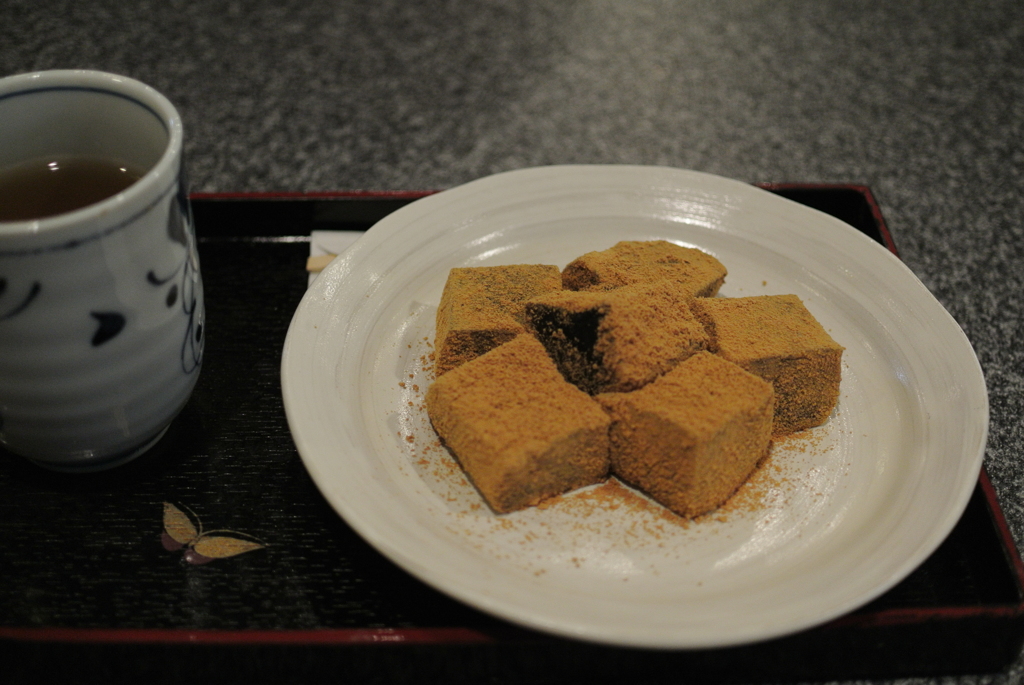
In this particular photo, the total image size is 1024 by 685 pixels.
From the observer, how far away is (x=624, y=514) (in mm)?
981

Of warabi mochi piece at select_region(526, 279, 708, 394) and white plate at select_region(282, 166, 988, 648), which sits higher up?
warabi mochi piece at select_region(526, 279, 708, 394)

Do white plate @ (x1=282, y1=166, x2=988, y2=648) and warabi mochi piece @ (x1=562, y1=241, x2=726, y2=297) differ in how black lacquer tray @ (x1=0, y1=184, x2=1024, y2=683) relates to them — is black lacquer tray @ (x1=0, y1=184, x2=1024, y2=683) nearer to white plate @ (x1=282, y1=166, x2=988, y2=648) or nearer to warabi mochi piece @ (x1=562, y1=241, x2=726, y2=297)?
white plate @ (x1=282, y1=166, x2=988, y2=648)

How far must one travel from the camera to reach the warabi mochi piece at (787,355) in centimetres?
106

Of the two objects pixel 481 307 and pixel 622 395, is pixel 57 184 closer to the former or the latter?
pixel 481 307

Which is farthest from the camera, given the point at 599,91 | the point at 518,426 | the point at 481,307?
the point at 599,91

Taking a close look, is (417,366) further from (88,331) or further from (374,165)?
(374,165)

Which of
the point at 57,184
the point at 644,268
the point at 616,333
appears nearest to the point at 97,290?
the point at 57,184

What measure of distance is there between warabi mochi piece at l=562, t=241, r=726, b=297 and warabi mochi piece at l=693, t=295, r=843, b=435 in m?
0.09


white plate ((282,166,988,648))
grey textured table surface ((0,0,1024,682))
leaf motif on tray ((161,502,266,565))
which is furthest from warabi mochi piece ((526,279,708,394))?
grey textured table surface ((0,0,1024,682))

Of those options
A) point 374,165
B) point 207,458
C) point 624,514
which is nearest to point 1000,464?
point 624,514

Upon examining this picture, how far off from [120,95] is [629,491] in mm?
774

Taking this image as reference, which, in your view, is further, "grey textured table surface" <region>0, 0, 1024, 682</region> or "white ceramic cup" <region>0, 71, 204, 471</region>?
"grey textured table surface" <region>0, 0, 1024, 682</region>

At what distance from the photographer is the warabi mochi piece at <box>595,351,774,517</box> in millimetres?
947

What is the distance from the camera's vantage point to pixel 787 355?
1.05 metres
